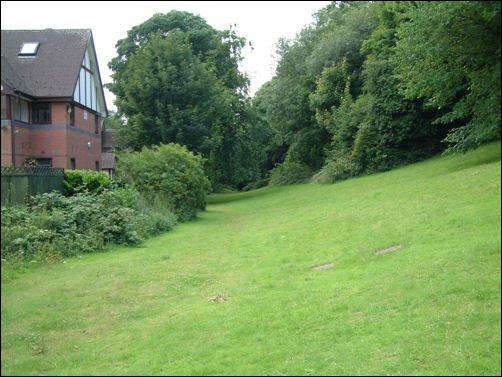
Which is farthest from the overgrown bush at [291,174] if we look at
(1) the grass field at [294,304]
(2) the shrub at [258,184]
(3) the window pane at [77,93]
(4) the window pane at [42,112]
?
(1) the grass field at [294,304]

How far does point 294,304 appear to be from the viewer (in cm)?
794

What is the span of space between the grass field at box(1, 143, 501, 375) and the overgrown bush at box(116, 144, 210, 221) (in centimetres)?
1000

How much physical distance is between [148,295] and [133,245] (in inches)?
253

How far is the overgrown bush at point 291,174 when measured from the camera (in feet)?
148

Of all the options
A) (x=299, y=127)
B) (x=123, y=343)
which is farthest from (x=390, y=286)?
(x=299, y=127)

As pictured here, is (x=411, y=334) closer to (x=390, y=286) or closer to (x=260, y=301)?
(x=390, y=286)

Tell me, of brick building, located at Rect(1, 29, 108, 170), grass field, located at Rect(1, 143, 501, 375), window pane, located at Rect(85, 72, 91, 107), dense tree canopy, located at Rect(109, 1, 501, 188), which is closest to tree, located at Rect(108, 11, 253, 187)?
dense tree canopy, located at Rect(109, 1, 501, 188)

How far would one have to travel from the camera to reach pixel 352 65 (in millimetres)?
33875

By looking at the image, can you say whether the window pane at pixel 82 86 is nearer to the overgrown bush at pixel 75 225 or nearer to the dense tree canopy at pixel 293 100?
the dense tree canopy at pixel 293 100

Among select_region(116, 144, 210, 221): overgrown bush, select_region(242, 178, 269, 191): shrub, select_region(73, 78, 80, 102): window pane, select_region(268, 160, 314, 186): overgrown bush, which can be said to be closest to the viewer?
select_region(116, 144, 210, 221): overgrown bush

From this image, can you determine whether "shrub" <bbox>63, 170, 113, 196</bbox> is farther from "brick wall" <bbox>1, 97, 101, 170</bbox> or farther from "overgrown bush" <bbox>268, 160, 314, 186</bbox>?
"overgrown bush" <bbox>268, 160, 314, 186</bbox>

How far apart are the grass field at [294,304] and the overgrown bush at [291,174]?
31380mm

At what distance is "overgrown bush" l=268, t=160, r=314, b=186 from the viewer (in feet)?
148

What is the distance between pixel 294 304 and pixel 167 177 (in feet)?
56.3
